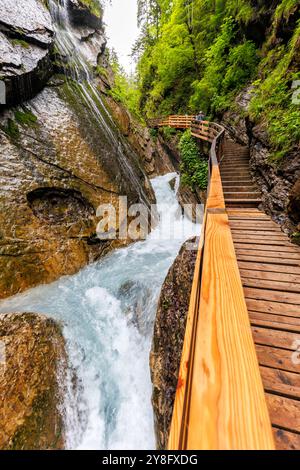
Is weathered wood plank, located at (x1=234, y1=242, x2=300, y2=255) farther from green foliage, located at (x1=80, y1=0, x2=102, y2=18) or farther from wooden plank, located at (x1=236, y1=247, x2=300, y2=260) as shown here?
green foliage, located at (x1=80, y1=0, x2=102, y2=18)

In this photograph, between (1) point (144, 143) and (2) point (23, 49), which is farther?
(1) point (144, 143)

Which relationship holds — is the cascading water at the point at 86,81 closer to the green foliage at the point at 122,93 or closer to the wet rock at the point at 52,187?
the wet rock at the point at 52,187

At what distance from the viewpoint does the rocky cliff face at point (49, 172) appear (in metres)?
5.21

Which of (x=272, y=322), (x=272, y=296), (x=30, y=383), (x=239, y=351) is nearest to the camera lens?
(x=239, y=351)

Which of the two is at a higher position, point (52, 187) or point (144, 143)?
point (144, 143)

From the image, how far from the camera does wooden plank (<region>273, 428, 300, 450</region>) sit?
118cm

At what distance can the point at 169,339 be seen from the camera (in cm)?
338

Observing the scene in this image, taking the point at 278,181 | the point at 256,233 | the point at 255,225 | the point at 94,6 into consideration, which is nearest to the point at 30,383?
the point at 256,233

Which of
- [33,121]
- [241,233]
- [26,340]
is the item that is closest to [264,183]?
[241,233]

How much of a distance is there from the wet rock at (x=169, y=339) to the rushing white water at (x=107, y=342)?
58 centimetres

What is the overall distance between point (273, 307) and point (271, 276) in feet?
1.84

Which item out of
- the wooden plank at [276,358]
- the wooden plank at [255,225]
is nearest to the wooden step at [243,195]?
the wooden plank at [255,225]

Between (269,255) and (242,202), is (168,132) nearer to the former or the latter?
(242,202)
